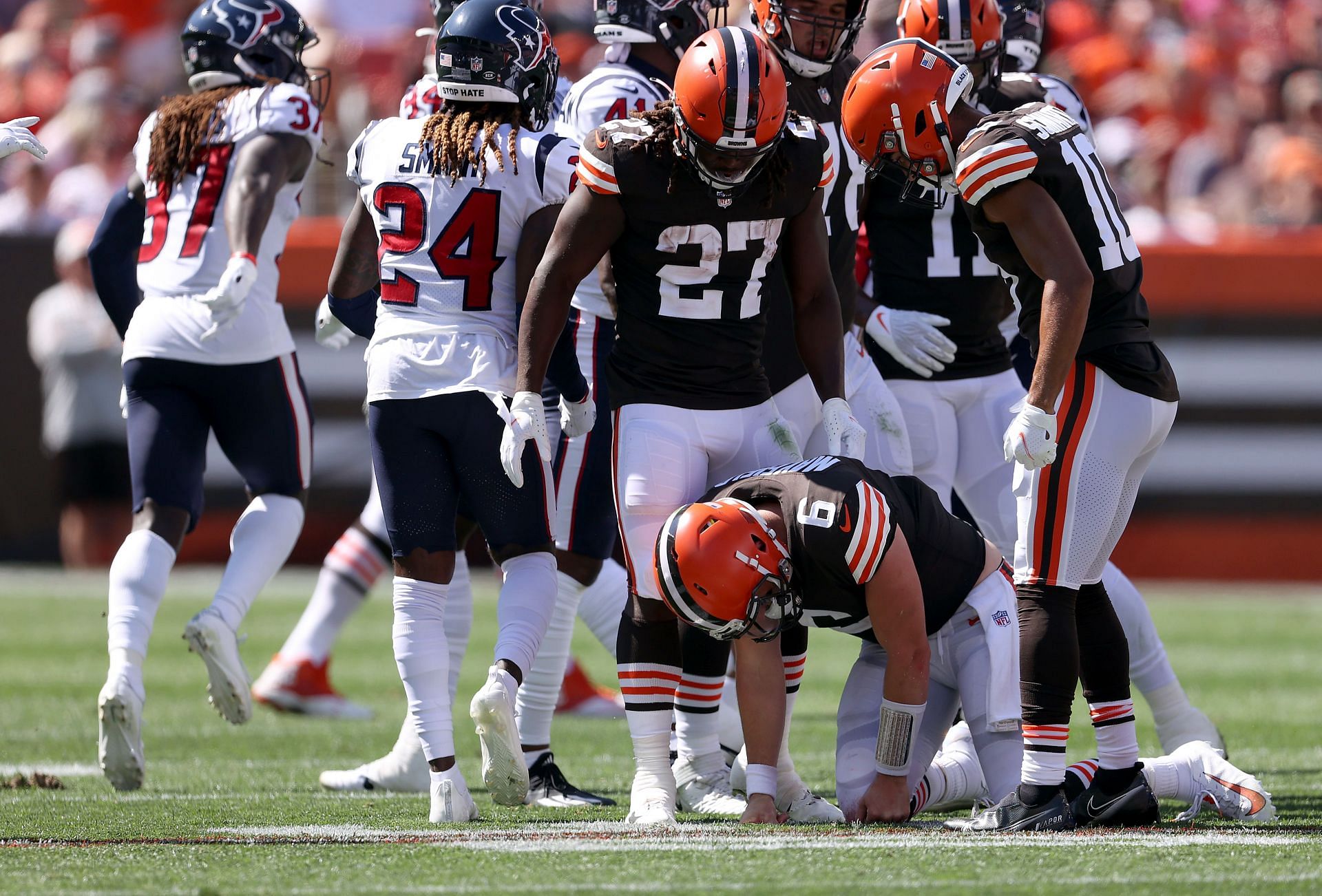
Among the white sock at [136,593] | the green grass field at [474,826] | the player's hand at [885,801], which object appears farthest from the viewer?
the white sock at [136,593]

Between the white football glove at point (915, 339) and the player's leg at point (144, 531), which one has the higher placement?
the white football glove at point (915, 339)

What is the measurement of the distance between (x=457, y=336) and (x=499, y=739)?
3.28 ft

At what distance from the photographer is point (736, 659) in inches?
172

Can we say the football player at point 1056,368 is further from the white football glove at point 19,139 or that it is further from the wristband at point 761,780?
the white football glove at point 19,139

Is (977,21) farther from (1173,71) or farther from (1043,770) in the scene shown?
(1173,71)

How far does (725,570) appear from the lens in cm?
404

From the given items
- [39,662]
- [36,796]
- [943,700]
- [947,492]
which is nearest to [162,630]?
[39,662]

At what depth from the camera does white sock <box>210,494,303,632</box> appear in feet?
17.4

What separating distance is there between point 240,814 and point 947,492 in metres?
2.27

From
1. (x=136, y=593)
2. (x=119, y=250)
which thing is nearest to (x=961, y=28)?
(x=119, y=250)

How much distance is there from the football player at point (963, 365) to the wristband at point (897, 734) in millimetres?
1271

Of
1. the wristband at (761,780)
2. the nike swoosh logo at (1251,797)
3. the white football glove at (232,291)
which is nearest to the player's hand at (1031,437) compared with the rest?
the wristband at (761,780)

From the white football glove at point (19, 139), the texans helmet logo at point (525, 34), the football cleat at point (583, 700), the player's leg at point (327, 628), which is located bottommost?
the football cleat at point (583, 700)

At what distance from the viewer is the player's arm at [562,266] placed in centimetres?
436
